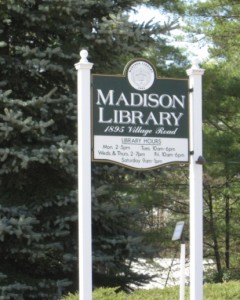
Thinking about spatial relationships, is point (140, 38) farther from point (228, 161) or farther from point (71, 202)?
point (228, 161)

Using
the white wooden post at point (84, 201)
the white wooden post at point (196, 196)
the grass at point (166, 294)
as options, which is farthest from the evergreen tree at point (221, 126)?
the white wooden post at point (84, 201)

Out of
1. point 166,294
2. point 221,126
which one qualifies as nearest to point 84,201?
point 166,294

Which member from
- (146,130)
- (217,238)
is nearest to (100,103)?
(146,130)

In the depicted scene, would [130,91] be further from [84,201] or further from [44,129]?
[44,129]

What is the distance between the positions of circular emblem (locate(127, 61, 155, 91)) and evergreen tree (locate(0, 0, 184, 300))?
2.38 metres

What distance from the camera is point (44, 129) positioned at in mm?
8188

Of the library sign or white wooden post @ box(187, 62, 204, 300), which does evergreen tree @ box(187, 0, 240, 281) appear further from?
the library sign

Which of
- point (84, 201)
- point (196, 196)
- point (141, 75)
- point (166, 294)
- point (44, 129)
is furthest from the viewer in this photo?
point (44, 129)

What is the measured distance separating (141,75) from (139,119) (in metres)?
0.40

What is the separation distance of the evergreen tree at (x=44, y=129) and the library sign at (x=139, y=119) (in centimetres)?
234

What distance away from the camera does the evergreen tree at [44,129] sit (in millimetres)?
8156

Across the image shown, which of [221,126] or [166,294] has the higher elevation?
[221,126]

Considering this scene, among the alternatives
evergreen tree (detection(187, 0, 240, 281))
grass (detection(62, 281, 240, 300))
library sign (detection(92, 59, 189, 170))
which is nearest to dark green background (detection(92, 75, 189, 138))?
library sign (detection(92, 59, 189, 170))

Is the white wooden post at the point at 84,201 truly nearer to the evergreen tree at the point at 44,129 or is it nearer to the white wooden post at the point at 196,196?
the white wooden post at the point at 196,196
